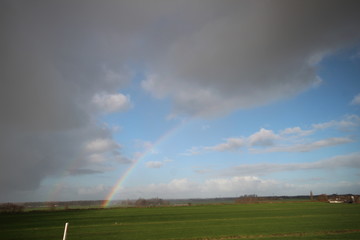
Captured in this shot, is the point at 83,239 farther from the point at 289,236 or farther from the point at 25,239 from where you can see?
the point at 289,236

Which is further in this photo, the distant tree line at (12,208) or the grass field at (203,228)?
the distant tree line at (12,208)

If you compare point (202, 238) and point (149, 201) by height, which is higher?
point (202, 238)

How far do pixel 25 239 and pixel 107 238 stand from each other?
9403mm

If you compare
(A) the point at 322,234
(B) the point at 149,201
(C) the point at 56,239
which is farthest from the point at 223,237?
(B) the point at 149,201

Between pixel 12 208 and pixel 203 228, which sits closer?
pixel 203 228

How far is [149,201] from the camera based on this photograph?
199 meters

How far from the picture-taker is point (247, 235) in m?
26.4

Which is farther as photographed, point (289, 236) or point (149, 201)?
point (149, 201)

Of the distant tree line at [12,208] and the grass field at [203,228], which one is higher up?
the grass field at [203,228]

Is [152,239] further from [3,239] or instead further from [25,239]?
[3,239]

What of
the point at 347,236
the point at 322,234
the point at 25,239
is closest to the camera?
the point at 347,236

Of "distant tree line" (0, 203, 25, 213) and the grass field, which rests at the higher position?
the grass field

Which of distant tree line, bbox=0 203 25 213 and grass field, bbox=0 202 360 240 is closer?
grass field, bbox=0 202 360 240

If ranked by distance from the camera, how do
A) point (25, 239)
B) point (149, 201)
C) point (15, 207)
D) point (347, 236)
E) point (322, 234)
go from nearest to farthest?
point (347, 236)
point (322, 234)
point (25, 239)
point (15, 207)
point (149, 201)
